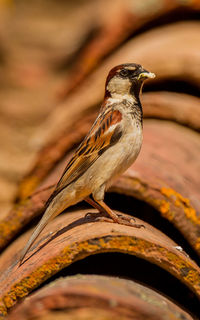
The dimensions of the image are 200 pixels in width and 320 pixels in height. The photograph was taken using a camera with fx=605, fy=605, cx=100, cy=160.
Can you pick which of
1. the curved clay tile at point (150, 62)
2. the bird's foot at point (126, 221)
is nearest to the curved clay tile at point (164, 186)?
the bird's foot at point (126, 221)

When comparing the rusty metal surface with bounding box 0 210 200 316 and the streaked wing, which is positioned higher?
the streaked wing

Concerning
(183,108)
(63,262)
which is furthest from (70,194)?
(183,108)

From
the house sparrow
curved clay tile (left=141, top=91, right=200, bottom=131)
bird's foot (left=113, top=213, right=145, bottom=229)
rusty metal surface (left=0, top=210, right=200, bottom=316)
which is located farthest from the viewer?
curved clay tile (left=141, top=91, right=200, bottom=131)

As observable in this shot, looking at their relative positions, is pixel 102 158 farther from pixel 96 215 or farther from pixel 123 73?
pixel 123 73

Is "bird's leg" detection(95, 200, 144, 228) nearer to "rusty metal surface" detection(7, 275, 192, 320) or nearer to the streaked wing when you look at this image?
the streaked wing

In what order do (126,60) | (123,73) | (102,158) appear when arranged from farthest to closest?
(126,60) < (123,73) < (102,158)

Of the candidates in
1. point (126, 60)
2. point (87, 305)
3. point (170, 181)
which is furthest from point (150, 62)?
point (87, 305)

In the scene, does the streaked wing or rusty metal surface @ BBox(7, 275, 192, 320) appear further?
the streaked wing

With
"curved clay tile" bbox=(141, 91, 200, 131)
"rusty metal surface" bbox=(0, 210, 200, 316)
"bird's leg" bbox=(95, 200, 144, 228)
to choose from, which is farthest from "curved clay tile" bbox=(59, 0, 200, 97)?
"rusty metal surface" bbox=(0, 210, 200, 316)
